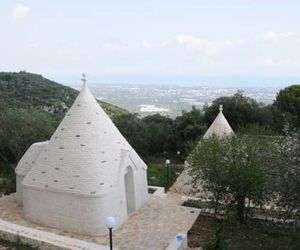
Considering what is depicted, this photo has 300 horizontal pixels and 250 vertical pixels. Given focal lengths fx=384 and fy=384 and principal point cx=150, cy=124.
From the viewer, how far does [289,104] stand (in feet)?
98.6

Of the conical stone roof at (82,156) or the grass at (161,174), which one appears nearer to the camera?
the conical stone roof at (82,156)

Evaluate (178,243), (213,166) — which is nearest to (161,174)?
(213,166)

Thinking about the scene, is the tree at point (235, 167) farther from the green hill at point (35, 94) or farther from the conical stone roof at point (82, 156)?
the green hill at point (35, 94)

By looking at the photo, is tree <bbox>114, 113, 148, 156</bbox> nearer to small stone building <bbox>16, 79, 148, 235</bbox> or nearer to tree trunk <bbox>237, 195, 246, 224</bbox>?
small stone building <bbox>16, 79, 148, 235</bbox>

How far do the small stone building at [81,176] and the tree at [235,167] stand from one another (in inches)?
112

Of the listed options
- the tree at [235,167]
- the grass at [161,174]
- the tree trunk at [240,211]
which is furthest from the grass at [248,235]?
the grass at [161,174]

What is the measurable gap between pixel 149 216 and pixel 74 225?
2.88 m

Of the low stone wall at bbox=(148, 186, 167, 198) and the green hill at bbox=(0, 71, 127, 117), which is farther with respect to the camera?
the green hill at bbox=(0, 71, 127, 117)

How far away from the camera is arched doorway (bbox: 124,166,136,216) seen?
1432 centimetres

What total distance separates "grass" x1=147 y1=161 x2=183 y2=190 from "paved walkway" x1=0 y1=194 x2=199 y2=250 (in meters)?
3.67

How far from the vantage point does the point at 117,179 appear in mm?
12914

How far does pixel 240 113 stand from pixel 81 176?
1917 centimetres

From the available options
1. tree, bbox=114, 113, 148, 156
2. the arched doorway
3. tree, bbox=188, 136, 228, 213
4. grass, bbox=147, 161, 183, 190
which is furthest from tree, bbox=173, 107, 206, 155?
tree, bbox=188, 136, 228, 213

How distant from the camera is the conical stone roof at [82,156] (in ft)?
40.7
